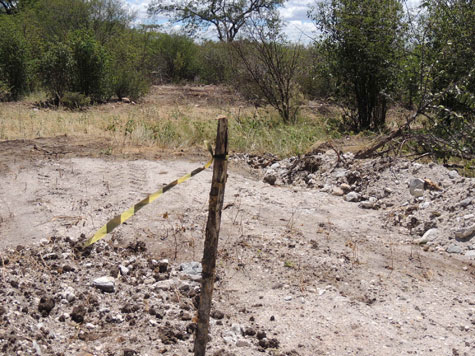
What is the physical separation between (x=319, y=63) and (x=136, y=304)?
7.43 metres

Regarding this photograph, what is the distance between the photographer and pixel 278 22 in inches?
382

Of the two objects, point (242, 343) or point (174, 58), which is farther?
point (174, 58)

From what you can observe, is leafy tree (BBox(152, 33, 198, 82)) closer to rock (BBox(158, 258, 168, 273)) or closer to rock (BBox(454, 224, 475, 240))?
rock (BBox(454, 224, 475, 240))

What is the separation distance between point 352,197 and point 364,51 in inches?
159

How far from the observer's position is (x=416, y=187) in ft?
16.7

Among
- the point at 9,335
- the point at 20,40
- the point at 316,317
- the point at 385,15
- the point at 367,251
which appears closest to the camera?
the point at 9,335

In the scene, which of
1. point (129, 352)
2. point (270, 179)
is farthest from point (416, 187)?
point (129, 352)

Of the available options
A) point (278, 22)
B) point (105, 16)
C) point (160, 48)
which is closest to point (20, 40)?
point (105, 16)

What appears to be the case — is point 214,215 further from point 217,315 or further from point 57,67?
point 57,67

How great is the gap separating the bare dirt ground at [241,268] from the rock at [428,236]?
1.5 inches

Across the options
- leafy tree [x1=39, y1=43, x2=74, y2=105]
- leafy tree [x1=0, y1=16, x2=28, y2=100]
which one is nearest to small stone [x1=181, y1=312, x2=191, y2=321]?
leafy tree [x1=39, y1=43, x2=74, y2=105]

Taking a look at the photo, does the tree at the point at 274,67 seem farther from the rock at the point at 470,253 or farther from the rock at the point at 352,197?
the rock at the point at 470,253

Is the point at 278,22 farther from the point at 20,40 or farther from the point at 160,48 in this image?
the point at 160,48

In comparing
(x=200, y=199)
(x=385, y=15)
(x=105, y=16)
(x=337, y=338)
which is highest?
(x=105, y=16)
